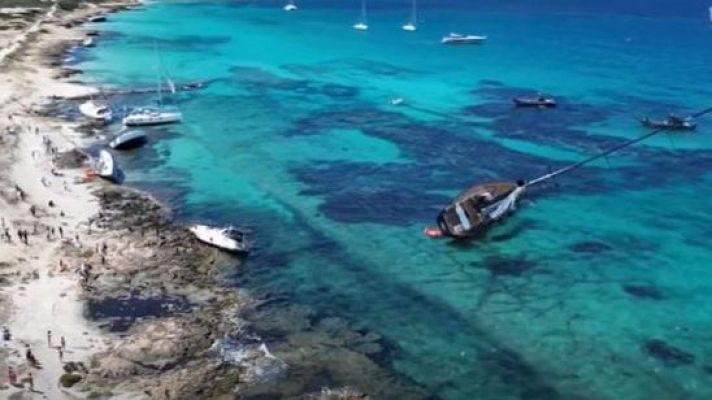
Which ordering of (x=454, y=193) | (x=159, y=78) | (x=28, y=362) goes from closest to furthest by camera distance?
(x=28, y=362)
(x=454, y=193)
(x=159, y=78)

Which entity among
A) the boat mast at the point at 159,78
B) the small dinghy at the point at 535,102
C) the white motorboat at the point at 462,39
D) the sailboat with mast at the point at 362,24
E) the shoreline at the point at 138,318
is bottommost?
the sailboat with mast at the point at 362,24

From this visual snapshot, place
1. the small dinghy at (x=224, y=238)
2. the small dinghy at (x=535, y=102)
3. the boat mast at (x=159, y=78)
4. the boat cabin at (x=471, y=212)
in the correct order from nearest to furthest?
the small dinghy at (x=224, y=238) → the boat cabin at (x=471, y=212) → the small dinghy at (x=535, y=102) → the boat mast at (x=159, y=78)

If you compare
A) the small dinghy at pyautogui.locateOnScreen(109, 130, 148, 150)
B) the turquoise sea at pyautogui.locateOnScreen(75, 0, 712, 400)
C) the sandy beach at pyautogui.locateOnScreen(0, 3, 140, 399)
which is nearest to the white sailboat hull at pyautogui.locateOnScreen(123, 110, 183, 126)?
the turquoise sea at pyautogui.locateOnScreen(75, 0, 712, 400)

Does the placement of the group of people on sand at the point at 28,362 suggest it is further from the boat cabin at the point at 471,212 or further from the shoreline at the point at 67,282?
the boat cabin at the point at 471,212

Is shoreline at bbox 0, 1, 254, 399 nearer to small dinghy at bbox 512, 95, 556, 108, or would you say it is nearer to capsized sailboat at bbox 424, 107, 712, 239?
capsized sailboat at bbox 424, 107, 712, 239

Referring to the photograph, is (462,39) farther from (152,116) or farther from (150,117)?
(150,117)

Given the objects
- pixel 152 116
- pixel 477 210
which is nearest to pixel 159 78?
pixel 152 116

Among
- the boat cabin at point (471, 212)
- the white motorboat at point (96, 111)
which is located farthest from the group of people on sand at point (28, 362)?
the white motorboat at point (96, 111)
